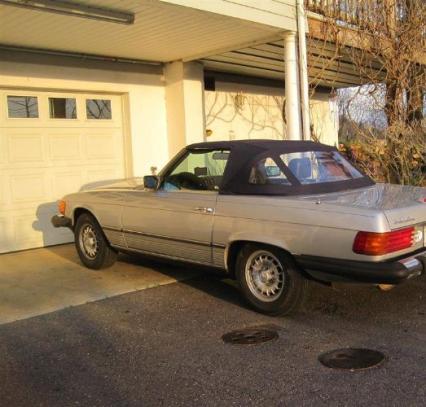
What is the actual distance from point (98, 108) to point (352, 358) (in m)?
6.92

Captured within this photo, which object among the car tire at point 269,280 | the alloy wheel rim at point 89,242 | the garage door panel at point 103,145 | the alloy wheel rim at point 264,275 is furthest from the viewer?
the garage door panel at point 103,145

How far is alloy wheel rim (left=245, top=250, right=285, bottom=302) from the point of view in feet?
16.3

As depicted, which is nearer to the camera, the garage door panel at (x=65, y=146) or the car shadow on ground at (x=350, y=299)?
the car shadow on ground at (x=350, y=299)

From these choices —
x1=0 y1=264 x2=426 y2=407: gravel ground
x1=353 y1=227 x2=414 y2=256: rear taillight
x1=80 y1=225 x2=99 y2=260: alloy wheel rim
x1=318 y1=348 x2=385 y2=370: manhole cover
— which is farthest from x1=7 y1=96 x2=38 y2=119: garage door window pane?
x1=318 y1=348 x2=385 y2=370: manhole cover

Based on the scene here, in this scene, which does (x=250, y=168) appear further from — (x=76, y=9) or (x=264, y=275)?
(x=76, y=9)

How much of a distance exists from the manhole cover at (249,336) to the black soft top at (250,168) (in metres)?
1.20

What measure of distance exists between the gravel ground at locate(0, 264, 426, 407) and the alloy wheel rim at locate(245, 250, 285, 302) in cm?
23

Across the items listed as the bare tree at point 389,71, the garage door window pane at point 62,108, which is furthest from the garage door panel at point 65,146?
the bare tree at point 389,71

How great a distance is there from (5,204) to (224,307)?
4601 millimetres

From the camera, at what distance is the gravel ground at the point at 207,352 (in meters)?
3.59

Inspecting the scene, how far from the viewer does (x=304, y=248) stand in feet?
15.2

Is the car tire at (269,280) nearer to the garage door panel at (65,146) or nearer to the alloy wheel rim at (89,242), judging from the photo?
the alloy wheel rim at (89,242)

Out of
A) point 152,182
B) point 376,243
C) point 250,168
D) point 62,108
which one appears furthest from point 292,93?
point 376,243

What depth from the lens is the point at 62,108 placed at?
9.19 metres
